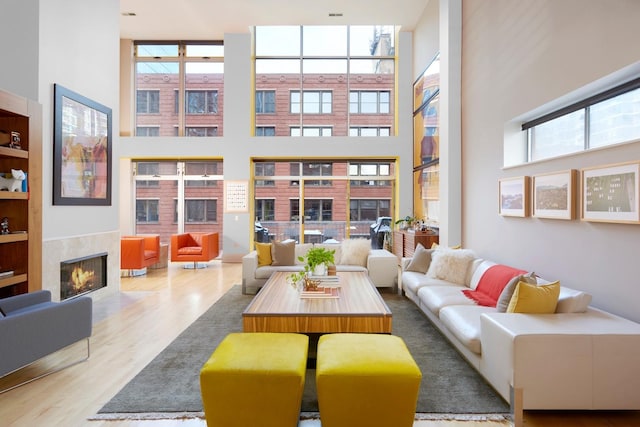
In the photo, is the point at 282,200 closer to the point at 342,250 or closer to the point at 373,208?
the point at 373,208

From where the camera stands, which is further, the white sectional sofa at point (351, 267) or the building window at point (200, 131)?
the building window at point (200, 131)

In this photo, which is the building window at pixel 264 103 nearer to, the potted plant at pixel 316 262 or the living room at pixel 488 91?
the living room at pixel 488 91

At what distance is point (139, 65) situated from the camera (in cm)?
935

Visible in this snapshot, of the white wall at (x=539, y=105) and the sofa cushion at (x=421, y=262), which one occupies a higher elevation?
the white wall at (x=539, y=105)

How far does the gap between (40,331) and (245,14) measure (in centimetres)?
749

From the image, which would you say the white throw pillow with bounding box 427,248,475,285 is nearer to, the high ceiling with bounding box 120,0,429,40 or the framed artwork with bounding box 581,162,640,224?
the framed artwork with bounding box 581,162,640,224

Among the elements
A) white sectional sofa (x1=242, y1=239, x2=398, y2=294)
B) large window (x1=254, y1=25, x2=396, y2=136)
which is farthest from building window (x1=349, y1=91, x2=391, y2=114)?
white sectional sofa (x1=242, y1=239, x2=398, y2=294)

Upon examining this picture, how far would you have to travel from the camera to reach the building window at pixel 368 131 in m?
9.12

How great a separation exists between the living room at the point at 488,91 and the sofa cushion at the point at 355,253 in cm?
136

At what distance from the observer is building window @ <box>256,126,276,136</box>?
29.8 ft

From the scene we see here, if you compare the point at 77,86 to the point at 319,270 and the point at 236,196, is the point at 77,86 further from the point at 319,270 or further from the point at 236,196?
the point at 236,196

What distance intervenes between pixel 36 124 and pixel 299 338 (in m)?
3.66

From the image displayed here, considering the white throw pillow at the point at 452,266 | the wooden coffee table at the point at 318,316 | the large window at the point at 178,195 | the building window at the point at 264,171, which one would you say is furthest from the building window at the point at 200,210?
the white throw pillow at the point at 452,266

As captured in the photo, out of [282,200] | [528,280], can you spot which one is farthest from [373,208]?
[528,280]
